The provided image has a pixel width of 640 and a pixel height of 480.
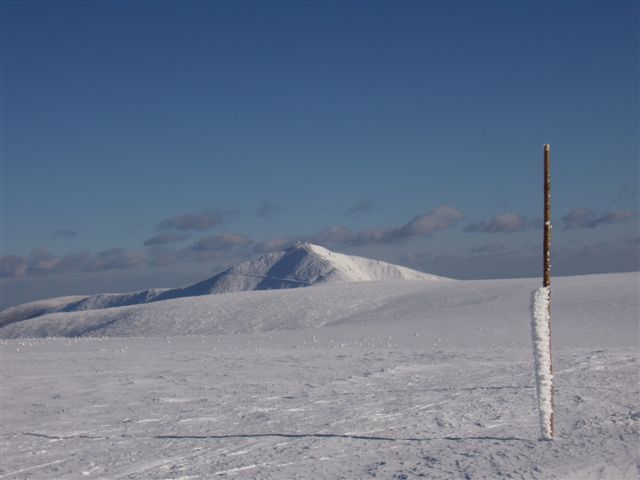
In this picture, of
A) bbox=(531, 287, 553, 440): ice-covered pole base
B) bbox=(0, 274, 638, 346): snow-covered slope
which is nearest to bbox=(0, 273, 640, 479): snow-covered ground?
bbox=(0, 274, 638, 346): snow-covered slope

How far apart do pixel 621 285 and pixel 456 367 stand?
75.3 ft

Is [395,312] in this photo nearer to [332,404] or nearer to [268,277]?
[332,404]

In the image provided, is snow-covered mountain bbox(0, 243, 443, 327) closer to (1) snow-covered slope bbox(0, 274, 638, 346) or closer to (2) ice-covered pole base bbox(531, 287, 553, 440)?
(1) snow-covered slope bbox(0, 274, 638, 346)

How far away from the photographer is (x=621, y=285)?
122ft

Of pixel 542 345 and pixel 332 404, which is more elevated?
pixel 542 345

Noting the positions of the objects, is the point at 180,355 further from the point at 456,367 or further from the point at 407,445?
the point at 407,445

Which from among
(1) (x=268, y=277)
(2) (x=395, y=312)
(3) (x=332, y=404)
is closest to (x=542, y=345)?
(3) (x=332, y=404)

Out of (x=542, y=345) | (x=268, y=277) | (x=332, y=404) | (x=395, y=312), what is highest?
(x=268, y=277)

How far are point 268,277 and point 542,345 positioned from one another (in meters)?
130

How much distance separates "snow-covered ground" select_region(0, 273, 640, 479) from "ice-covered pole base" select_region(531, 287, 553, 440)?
61cm

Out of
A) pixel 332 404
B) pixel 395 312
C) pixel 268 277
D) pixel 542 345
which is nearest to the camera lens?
pixel 542 345

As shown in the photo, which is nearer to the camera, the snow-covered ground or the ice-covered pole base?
the snow-covered ground

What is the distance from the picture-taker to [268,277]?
454ft

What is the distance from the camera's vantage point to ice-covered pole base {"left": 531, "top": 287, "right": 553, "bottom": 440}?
9.60 meters
